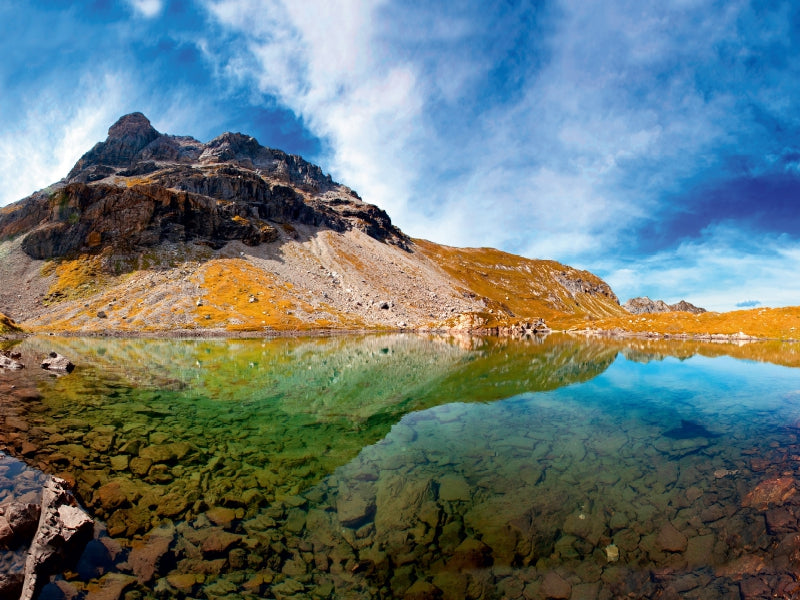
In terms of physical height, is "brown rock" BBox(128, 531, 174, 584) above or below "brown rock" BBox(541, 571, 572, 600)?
above

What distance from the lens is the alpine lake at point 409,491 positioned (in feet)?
31.0

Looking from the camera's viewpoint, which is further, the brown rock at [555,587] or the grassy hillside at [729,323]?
the grassy hillside at [729,323]

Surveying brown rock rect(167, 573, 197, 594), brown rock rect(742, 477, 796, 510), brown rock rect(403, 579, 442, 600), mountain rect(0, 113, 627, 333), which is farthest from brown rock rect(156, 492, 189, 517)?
mountain rect(0, 113, 627, 333)

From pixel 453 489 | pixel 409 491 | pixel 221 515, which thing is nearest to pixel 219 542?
pixel 221 515

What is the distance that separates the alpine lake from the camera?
9.44m

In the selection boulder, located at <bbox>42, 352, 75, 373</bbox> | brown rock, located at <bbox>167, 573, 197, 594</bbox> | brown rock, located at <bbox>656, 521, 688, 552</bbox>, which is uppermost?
boulder, located at <bbox>42, 352, 75, 373</bbox>

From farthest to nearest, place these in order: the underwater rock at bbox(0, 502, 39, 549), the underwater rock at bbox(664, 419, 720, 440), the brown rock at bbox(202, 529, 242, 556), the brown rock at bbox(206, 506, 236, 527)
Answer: the underwater rock at bbox(664, 419, 720, 440) < the brown rock at bbox(206, 506, 236, 527) < the brown rock at bbox(202, 529, 242, 556) < the underwater rock at bbox(0, 502, 39, 549)

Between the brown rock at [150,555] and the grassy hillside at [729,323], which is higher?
the grassy hillside at [729,323]

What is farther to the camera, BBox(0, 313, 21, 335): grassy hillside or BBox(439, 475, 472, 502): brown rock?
BBox(0, 313, 21, 335): grassy hillside

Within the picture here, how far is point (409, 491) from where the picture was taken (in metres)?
14.2

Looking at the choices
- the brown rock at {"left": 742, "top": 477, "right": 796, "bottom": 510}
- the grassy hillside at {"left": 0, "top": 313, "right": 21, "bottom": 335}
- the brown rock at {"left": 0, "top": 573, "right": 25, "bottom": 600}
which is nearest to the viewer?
the brown rock at {"left": 0, "top": 573, "right": 25, "bottom": 600}

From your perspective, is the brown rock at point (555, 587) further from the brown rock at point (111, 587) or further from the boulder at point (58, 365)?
the boulder at point (58, 365)

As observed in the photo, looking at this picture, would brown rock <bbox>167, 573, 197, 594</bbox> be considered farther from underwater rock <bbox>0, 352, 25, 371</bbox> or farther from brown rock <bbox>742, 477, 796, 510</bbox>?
underwater rock <bbox>0, 352, 25, 371</bbox>

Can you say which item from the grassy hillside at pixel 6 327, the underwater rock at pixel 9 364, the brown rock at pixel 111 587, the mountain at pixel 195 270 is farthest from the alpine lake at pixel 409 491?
the mountain at pixel 195 270
